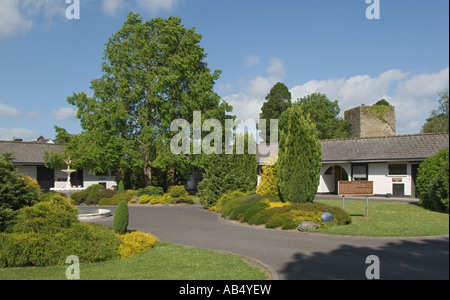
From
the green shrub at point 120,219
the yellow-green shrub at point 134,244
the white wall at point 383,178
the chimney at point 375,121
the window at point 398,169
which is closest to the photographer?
the yellow-green shrub at point 134,244

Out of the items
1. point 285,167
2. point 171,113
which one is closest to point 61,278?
point 285,167

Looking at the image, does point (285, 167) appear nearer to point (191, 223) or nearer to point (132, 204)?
point (191, 223)

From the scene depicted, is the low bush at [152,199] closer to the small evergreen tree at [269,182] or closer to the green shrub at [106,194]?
the green shrub at [106,194]

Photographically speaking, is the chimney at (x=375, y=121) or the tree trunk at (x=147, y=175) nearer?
the tree trunk at (x=147, y=175)

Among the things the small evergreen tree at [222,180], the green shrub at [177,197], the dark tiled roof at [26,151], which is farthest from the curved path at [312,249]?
the dark tiled roof at [26,151]

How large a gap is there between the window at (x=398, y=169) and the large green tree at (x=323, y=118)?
23216mm

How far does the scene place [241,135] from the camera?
27.8 metres

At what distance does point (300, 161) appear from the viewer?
698 inches

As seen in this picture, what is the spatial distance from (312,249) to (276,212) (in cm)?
556

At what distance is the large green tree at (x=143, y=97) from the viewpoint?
32.0 m

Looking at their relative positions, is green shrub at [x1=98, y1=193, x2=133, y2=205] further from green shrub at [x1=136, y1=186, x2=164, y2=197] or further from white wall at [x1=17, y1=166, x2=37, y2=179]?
white wall at [x1=17, y1=166, x2=37, y2=179]

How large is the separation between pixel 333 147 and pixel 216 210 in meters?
18.6

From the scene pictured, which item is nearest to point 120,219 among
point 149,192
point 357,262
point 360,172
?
point 357,262

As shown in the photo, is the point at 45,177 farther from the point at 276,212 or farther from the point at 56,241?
the point at 56,241
